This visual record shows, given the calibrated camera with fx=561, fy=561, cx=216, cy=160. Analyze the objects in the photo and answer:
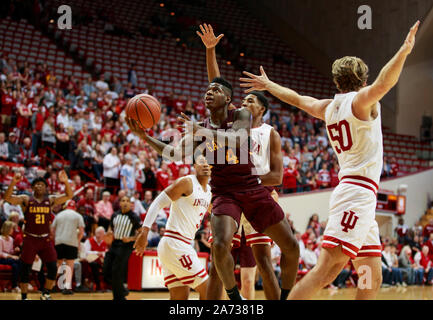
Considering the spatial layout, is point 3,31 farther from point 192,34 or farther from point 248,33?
point 248,33

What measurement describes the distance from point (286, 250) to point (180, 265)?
1.30 meters

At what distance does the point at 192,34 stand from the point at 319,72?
6.68m

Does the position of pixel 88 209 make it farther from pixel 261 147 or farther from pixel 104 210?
pixel 261 147

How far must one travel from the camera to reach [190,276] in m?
5.57

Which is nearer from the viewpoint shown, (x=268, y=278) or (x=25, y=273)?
(x=268, y=278)

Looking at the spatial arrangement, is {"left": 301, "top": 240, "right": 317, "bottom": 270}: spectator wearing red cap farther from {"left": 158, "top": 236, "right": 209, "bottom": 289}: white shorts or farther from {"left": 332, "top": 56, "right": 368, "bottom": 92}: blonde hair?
{"left": 332, "top": 56, "right": 368, "bottom": 92}: blonde hair

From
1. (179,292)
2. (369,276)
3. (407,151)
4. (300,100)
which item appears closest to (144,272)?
(179,292)

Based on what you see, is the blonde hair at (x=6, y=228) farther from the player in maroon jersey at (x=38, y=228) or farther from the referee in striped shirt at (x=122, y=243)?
the referee in striped shirt at (x=122, y=243)

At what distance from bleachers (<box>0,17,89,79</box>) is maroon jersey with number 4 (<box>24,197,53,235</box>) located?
9.62 m

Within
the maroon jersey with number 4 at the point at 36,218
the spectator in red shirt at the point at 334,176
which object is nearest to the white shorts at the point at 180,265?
the maroon jersey with number 4 at the point at 36,218

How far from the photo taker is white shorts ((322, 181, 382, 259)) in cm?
378

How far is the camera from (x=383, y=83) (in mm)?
3670

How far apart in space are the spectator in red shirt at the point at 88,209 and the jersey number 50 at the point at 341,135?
813 centimetres
